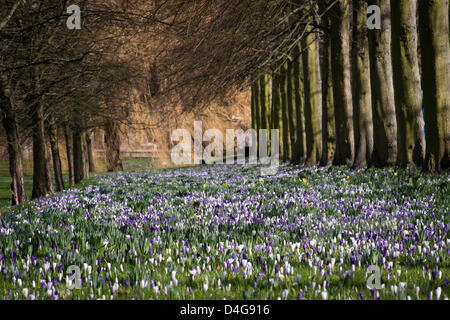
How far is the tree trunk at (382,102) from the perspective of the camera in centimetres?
1134

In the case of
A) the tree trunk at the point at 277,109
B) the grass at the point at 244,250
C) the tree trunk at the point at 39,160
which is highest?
the tree trunk at the point at 277,109

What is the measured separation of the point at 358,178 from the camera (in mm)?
9523

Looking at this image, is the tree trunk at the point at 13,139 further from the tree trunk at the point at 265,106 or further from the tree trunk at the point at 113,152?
the tree trunk at the point at 113,152

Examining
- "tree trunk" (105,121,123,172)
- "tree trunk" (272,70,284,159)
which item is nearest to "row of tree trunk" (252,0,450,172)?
"tree trunk" (272,70,284,159)

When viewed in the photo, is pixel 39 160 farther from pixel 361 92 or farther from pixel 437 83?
pixel 437 83

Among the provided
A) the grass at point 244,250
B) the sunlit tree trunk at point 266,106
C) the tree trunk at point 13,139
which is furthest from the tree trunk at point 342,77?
the sunlit tree trunk at point 266,106

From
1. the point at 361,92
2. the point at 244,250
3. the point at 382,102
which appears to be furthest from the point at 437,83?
the point at 244,250

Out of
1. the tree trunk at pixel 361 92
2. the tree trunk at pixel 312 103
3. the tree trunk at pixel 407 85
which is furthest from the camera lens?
the tree trunk at pixel 312 103

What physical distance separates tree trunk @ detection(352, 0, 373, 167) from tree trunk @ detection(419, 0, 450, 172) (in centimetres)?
405

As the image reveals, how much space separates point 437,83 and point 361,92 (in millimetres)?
4600

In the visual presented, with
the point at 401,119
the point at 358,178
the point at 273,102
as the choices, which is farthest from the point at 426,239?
the point at 273,102

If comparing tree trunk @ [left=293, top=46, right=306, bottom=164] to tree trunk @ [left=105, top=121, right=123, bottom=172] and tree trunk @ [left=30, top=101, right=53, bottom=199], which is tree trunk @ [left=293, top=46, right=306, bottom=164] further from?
tree trunk @ [left=105, top=121, right=123, bottom=172]

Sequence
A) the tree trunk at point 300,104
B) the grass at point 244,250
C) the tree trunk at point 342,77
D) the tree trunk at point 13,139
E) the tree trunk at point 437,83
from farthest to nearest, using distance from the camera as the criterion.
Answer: the tree trunk at point 300,104, the tree trunk at point 342,77, the tree trunk at point 13,139, the tree trunk at point 437,83, the grass at point 244,250

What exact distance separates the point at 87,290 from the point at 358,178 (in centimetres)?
788
